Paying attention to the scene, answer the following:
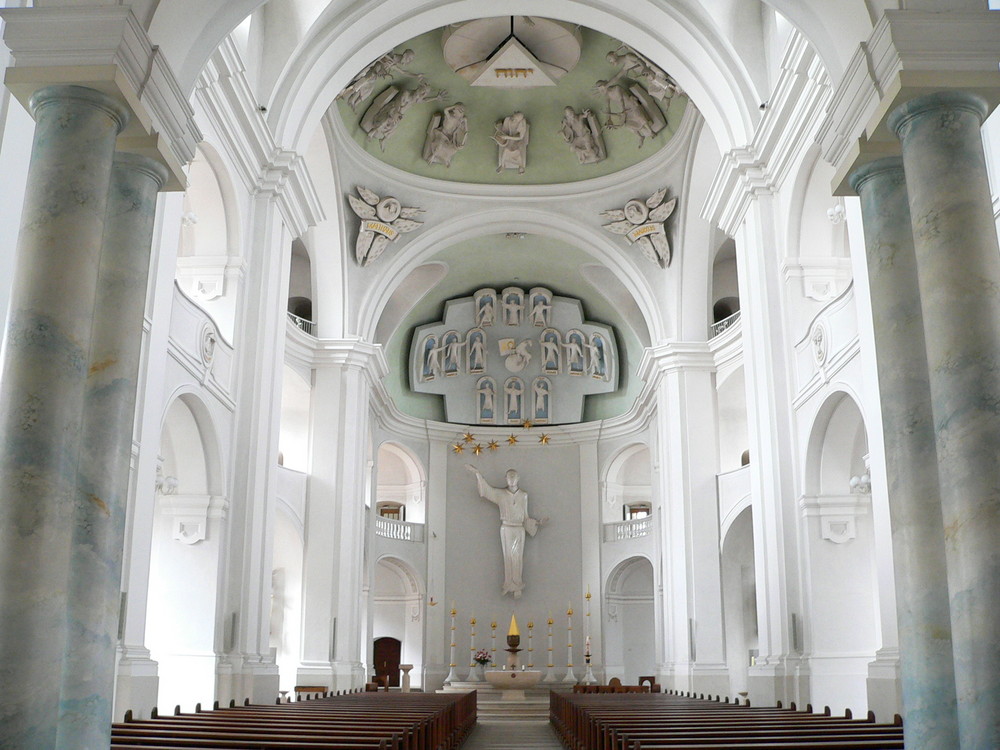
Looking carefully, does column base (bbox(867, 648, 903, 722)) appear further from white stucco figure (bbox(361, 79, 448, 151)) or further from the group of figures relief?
white stucco figure (bbox(361, 79, 448, 151))

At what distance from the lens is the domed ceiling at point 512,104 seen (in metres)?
17.6

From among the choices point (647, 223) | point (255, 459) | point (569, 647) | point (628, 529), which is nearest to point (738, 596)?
point (628, 529)

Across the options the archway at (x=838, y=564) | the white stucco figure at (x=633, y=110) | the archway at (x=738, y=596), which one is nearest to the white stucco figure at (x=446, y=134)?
the white stucco figure at (x=633, y=110)

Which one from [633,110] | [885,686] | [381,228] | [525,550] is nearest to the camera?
[885,686]

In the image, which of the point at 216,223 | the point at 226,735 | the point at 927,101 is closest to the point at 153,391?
the point at 216,223

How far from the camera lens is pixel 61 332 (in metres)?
5.32

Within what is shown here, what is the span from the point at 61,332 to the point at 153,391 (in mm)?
4711

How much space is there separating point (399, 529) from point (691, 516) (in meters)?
7.92

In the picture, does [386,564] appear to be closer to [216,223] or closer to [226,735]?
[216,223]

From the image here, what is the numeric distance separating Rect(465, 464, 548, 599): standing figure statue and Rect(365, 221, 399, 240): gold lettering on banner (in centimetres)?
737

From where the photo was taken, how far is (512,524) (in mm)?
A: 25109

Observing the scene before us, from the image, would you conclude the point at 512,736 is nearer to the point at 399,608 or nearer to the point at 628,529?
the point at 628,529

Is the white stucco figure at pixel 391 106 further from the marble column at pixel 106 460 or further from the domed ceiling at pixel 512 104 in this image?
the marble column at pixel 106 460

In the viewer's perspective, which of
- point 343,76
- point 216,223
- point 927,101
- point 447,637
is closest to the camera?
point 927,101
